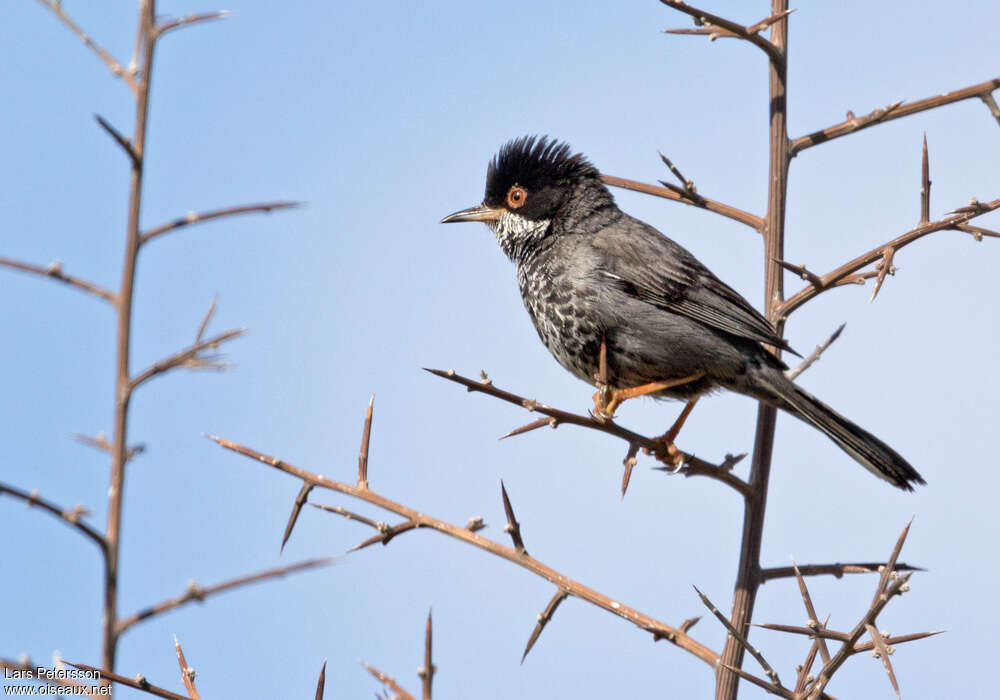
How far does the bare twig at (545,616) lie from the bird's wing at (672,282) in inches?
102

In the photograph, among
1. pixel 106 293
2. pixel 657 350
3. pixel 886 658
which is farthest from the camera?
pixel 657 350

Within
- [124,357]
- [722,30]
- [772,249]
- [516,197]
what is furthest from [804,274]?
[516,197]

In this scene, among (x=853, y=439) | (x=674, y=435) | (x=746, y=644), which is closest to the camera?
(x=746, y=644)

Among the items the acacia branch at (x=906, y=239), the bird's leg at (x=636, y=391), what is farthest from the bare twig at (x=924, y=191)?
the bird's leg at (x=636, y=391)

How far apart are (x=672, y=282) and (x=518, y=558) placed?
10.3 ft

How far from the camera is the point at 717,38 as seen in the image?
13.0 feet

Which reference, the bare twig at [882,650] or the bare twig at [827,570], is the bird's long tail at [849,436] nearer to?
the bare twig at [827,570]

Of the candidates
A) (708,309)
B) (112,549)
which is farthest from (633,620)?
(708,309)

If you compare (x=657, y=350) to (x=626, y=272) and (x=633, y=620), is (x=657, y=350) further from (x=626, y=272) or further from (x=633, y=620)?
(x=633, y=620)

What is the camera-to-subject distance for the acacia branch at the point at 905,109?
3.98 metres

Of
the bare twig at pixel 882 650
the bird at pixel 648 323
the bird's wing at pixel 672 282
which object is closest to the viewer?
the bare twig at pixel 882 650

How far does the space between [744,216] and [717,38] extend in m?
0.66

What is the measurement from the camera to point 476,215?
22.9 ft

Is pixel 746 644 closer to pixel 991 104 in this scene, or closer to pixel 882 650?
pixel 882 650
